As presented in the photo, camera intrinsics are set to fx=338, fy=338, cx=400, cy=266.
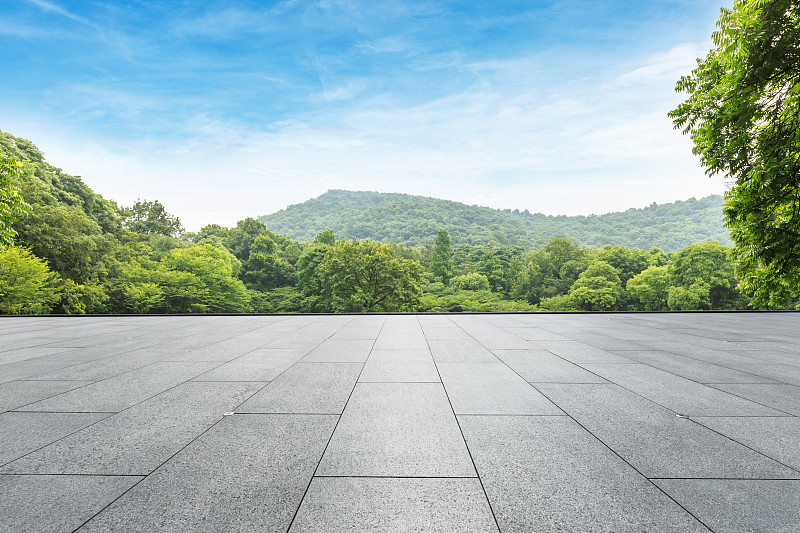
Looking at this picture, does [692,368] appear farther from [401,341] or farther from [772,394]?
[401,341]

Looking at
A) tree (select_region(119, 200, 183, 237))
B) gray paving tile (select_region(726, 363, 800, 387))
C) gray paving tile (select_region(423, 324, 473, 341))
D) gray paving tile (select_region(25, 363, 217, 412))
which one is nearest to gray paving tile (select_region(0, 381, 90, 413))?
gray paving tile (select_region(25, 363, 217, 412))

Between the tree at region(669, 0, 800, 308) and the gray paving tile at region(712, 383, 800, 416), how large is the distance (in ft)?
10.9

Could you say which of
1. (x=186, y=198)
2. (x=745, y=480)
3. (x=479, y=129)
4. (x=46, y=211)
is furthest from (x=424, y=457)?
(x=479, y=129)

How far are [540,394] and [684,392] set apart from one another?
6.12ft

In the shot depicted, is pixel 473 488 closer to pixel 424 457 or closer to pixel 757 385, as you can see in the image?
pixel 424 457

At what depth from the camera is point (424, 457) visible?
8.68 feet

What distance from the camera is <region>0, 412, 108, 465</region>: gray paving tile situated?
280 centimetres

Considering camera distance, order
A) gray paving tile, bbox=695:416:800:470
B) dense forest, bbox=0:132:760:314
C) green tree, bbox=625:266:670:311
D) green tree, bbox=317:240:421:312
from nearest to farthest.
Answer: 1. gray paving tile, bbox=695:416:800:470
2. dense forest, bbox=0:132:760:314
3. green tree, bbox=317:240:421:312
4. green tree, bbox=625:266:670:311

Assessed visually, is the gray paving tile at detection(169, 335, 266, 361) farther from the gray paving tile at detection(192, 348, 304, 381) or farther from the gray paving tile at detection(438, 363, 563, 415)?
the gray paving tile at detection(438, 363, 563, 415)

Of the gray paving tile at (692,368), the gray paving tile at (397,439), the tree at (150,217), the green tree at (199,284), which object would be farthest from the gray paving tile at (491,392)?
the tree at (150,217)

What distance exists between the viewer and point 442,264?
63.0 metres

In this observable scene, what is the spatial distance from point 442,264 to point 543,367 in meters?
57.7

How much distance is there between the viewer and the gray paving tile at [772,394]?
3.86 metres

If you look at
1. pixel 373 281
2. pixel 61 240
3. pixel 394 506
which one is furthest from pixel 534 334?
pixel 61 240
